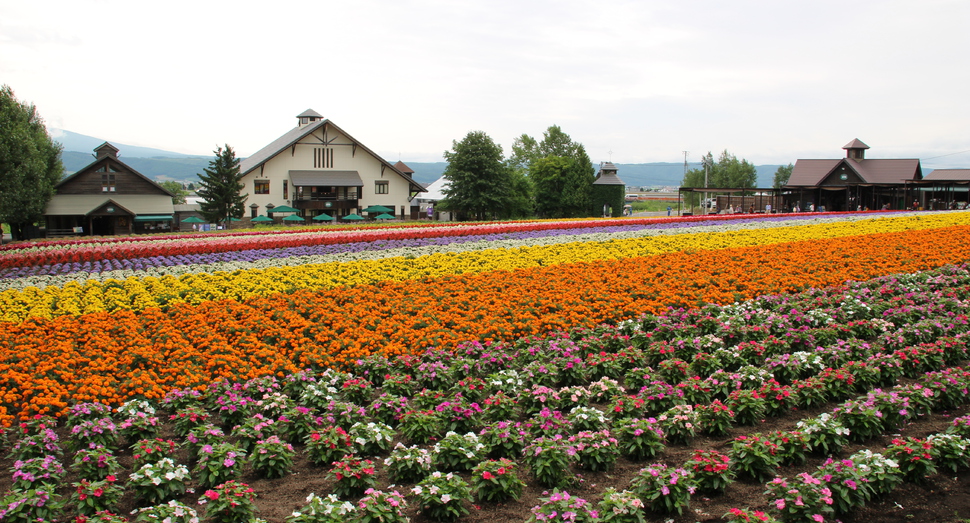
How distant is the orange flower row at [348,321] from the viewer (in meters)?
7.86

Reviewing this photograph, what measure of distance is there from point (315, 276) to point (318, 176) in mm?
47530

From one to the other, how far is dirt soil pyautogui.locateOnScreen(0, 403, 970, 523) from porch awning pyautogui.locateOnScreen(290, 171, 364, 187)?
54.2m

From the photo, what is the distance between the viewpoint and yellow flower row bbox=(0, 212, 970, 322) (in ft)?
37.3

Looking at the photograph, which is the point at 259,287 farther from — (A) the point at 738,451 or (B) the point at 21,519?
(A) the point at 738,451

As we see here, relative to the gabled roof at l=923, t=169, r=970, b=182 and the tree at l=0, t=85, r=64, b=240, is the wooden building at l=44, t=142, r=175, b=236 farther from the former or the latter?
the gabled roof at l=923, t=169, r=970, b=182

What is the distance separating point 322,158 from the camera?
2397 inches

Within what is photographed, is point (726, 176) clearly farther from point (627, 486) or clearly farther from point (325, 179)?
point (627, 486)

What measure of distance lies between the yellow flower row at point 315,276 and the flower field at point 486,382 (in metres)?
0.10

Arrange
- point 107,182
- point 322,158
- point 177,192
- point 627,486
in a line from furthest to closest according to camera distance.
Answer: point 177,192 < point 322,158 < point 107,182 < point 627,486

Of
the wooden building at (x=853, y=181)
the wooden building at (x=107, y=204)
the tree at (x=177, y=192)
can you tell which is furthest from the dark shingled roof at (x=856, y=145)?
the tree at (x=177, y=192)

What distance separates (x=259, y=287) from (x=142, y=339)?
3.65m

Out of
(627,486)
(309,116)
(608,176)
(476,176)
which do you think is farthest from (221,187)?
(627,486)

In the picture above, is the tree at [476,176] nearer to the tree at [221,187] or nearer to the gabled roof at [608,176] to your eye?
the gabled roof at [608,176]

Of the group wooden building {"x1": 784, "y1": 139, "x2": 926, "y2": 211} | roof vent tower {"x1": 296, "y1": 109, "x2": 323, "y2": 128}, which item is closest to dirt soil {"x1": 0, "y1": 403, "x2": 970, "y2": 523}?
wooden building {"x1": 784, "y1": 139, "x2": 926, "y2": 211}
